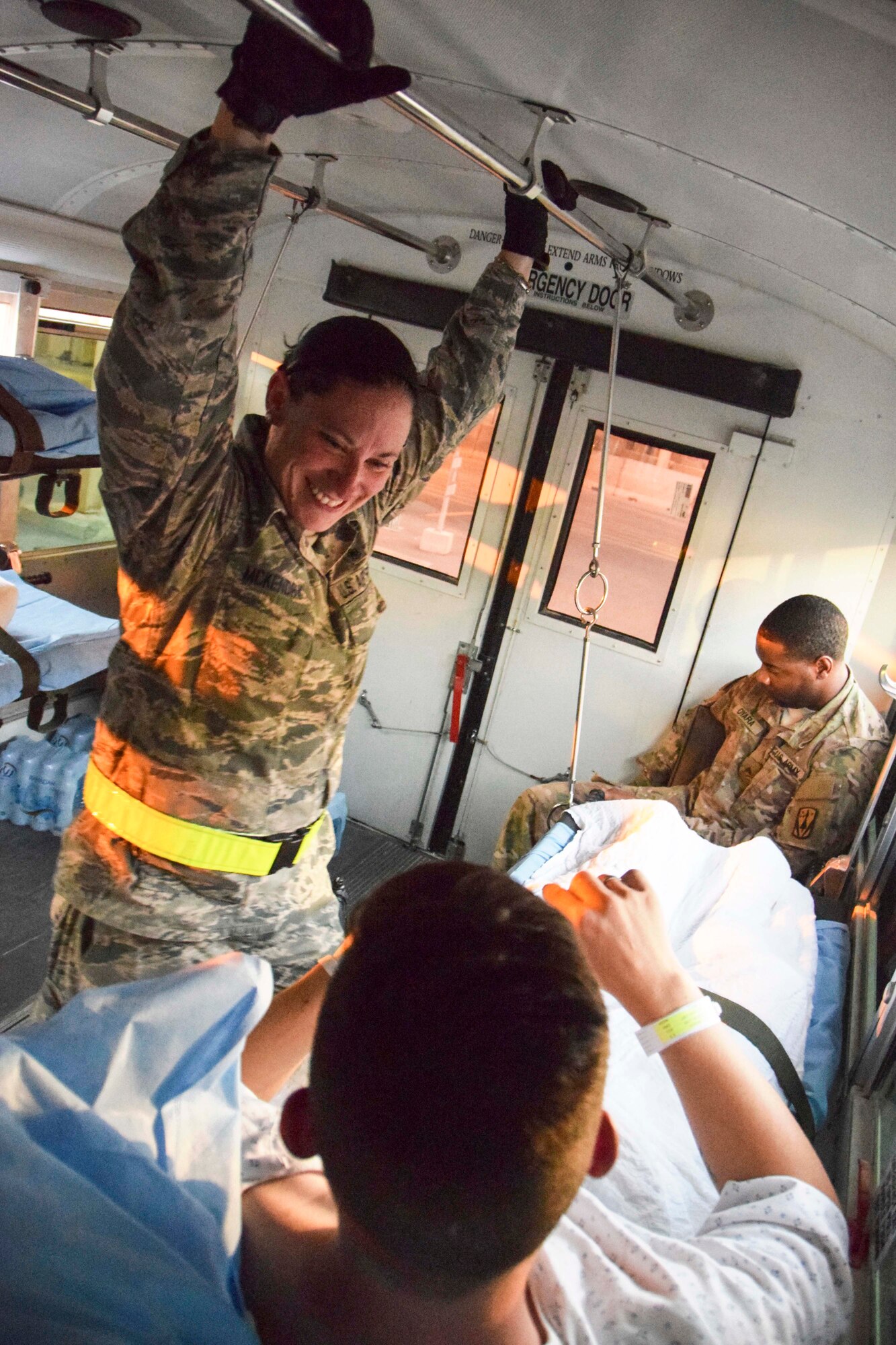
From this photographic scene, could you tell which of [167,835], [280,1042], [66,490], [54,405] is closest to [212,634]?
[167,835]

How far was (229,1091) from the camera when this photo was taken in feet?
4.09

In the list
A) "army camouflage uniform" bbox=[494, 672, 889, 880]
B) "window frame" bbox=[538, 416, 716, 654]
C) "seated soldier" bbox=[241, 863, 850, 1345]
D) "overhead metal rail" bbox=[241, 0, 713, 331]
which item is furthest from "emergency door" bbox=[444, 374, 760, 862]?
"seated soldier" bbox=[241, 863, 850, 1345]

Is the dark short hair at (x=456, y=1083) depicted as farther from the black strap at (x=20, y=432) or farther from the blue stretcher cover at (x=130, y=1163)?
the black strap at (x=20, y=432)

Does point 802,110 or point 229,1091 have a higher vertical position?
point 802,110

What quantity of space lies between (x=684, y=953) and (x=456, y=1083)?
2.08 meters

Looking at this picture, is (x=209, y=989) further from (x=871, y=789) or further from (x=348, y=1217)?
(x=871, y=789)

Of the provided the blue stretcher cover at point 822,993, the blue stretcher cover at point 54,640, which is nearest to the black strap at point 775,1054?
the blue stretcher cover at point 822,993

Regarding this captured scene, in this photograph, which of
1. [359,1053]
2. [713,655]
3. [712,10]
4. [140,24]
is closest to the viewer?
[359,1053]

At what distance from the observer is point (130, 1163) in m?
1.07

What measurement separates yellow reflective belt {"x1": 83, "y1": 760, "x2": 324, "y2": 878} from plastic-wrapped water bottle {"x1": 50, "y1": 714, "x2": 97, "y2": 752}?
3.50 meters

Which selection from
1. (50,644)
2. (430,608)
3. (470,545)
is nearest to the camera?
(50,644)

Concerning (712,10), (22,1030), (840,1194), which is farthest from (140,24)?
(840,1194)

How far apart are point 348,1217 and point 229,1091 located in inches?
13.8

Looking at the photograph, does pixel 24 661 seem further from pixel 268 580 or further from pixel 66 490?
pixel 268 580
